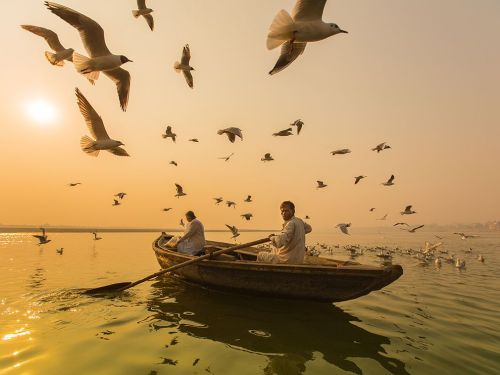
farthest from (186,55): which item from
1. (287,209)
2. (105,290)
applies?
(105,290)

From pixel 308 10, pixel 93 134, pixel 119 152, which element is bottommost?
pixel 119 152

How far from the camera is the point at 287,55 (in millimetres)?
7188

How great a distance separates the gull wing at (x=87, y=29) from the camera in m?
8.26

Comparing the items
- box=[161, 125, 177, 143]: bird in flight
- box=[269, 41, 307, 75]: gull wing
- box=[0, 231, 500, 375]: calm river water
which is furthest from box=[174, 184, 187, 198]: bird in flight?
box=[269, 41, 307, 75]: gull wing

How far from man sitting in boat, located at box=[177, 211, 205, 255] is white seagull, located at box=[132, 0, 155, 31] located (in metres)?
6.68

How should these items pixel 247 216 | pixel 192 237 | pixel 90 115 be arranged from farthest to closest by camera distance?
pixel 247 216 < pixel 192 237 < pixel 90 115

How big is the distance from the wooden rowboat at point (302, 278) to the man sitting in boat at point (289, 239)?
0.49 m

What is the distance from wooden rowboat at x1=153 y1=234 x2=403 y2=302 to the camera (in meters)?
7.38

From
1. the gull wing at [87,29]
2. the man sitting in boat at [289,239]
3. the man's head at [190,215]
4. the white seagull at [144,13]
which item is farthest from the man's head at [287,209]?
the white seagull at [144,13]

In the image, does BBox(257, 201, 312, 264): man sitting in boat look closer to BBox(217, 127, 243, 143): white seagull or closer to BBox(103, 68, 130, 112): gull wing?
BBox(217, 127, 243, 143): white seagull

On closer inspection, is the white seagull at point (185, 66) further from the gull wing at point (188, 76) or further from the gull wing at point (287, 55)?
the gull wing at point (287, 55)

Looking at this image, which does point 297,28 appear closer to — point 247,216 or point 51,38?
point 51,38

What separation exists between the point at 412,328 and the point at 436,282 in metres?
7.16

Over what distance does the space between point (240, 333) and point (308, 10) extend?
6.89 m
